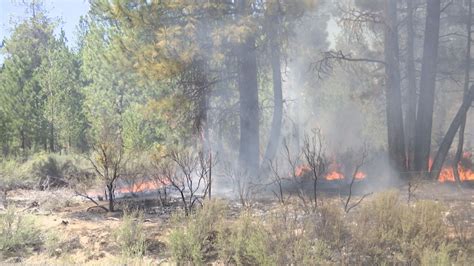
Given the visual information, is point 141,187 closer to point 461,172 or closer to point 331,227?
point 331,227

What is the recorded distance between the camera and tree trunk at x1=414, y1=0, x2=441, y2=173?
14695 millimetres

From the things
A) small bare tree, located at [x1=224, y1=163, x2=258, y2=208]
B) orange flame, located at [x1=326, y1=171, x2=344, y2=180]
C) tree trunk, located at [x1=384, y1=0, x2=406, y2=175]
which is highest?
tree trunk, located at [x1=384, y1=0, x2=406, y2=175]

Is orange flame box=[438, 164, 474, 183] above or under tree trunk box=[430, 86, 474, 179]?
under

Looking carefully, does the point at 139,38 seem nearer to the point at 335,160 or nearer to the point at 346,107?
the point at 335,160

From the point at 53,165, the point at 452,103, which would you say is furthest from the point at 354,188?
the point at 452,103

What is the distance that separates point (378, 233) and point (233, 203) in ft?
17.4

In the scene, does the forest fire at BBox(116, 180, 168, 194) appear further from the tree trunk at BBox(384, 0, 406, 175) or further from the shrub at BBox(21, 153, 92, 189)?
the tree trunk at BBox(384, 0, 406, 175)

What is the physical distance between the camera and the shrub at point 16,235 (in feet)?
22.6

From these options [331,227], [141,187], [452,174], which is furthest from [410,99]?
[331,227]

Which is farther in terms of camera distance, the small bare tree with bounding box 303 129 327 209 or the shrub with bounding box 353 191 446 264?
the small bare tree with bounding box 303 129 327 209

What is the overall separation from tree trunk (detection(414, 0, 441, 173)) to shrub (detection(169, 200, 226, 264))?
963cm

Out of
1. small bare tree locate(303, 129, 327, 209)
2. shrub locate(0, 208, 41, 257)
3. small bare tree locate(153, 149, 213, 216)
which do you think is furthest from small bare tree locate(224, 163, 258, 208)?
shrub locate(0, 208, 41, 257)

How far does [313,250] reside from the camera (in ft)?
17.8

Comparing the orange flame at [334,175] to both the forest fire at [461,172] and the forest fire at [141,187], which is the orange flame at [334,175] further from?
the forest fire at [141,187]
